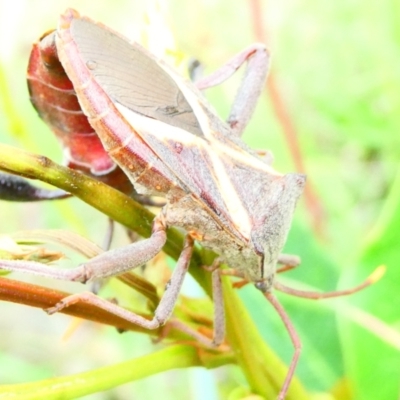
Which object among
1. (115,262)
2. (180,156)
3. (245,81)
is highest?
(245,81)

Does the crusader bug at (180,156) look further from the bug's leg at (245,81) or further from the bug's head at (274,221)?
the bug's leg at (245,81)

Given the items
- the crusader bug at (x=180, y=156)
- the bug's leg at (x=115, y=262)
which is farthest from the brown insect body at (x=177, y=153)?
the bug's leg at (x=115, y=262)

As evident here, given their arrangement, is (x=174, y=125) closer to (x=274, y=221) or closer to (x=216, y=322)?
(x=274, y=221)

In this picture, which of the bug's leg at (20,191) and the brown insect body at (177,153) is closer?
the bug's leg at (20,191)

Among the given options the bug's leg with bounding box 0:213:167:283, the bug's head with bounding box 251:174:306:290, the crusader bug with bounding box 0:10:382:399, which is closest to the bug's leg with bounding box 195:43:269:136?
the crusader bug with bounding box 0:10:382:399

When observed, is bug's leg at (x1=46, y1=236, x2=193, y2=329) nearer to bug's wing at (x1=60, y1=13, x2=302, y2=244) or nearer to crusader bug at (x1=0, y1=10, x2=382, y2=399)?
crusader bug at (x1=0, y1=10, x2=382, y2=399)

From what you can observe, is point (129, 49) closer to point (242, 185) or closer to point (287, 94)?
point (242, 185)

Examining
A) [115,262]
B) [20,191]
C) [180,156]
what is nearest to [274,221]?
[180,156]
